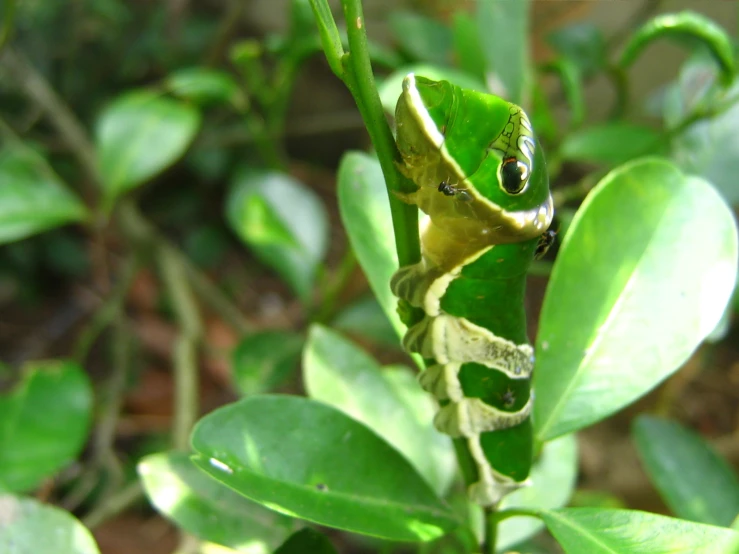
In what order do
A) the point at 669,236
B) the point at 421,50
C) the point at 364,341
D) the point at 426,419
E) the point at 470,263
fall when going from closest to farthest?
the point at 470,263, the point at 669,236, the point at 426,419, the point at 421,50, the point at 364,341

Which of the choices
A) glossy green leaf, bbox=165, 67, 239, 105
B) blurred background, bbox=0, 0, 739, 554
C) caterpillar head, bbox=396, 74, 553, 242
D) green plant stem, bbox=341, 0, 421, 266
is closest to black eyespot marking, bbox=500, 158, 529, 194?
caterpillar head, bbox=396, 74, 553, 242

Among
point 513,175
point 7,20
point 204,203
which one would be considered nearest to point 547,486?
point 513,175

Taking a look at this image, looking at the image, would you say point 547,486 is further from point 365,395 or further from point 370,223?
point 370,223

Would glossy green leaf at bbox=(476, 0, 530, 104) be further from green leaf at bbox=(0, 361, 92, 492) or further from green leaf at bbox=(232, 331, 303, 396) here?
green leaf at bbox=(0, 361, 92, 492)

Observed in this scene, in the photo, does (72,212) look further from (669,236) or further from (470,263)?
(669,236)

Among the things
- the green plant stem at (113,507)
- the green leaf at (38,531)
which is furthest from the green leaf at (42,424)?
the green leaf at (38,531)

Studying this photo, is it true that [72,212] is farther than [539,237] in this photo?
Yes

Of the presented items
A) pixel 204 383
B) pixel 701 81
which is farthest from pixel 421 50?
pixel 204 383
